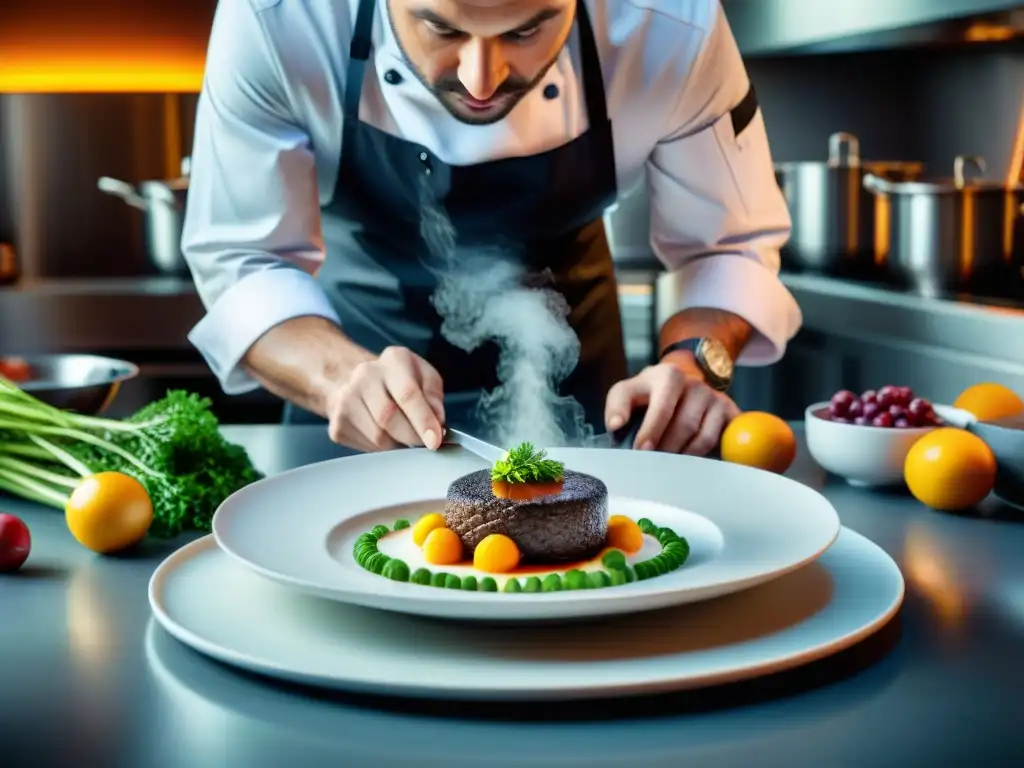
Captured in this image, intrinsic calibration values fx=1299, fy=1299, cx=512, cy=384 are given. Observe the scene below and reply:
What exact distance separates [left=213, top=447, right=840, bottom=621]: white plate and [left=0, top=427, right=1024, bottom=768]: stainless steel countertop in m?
0.07

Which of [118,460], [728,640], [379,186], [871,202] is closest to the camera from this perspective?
[728,640]

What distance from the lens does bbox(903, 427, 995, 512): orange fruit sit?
55.1 inches

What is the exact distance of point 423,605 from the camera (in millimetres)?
925

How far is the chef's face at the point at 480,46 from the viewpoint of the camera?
60.5 inches

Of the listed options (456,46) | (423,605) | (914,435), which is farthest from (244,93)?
(423,605)

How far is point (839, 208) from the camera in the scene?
11.9ft

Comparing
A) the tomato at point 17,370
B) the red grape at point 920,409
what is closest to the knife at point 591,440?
the red grape at point 920,409

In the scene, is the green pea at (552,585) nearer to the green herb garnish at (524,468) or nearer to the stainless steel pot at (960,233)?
the green herb garnish at (524,468)

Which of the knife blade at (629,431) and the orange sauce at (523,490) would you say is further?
the knife blade at (629,431)

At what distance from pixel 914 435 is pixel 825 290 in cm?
219

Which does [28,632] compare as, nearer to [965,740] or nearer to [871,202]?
[965,740]

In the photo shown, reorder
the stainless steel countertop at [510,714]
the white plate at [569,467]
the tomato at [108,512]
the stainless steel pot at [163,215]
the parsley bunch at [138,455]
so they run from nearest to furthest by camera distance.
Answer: the stainless steel countertop at [510,714] < the white plate at [569,467] < the tomato at [108,512] < the parsley bunch at [138,455] < the stainless steel pot at [163,215]

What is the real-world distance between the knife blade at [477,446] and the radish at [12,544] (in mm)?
477

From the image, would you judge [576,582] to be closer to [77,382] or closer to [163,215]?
[77,382]
